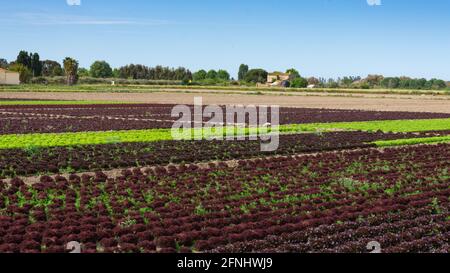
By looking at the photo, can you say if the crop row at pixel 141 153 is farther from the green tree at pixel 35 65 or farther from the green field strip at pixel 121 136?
the green tree at pixel 35 65

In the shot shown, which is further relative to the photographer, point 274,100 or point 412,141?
point 274,100

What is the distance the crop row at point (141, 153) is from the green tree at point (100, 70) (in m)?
168

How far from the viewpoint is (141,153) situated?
2064cm

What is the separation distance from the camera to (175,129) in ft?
97.6

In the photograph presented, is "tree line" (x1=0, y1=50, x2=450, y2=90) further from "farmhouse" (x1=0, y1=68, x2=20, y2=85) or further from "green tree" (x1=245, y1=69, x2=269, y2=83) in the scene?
"farmhouse" (x1=0, y1=68, x2=20, y2=85)

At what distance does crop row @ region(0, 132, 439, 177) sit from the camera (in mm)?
17469

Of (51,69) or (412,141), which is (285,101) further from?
(51,69)

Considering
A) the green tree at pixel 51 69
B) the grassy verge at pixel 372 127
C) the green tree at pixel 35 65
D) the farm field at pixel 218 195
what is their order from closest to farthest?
the farm field at pixel 218 195 < the grassy verge at pixel 372 127 < the green tree at pixel 35 65 < the green tree at pixel 51 69

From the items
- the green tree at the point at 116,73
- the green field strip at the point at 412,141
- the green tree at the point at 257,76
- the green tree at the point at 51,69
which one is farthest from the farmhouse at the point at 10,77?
the green field strip at the point at 412,141

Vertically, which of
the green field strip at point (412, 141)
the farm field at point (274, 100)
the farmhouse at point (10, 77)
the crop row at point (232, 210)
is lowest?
the farm field at point (274, 100)

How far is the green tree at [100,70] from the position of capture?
189 m

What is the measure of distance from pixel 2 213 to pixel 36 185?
278 centimetres

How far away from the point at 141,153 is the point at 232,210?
8.88 m

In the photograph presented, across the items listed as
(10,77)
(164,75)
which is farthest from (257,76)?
(10,77)
